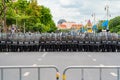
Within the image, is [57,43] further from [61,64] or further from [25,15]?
[25,15]

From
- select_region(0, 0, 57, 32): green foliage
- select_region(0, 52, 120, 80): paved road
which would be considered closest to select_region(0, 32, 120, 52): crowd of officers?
select_region(0, 52, 120, 80): paved road

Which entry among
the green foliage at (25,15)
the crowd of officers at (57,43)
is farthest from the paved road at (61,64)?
the green foliage at (25,15)

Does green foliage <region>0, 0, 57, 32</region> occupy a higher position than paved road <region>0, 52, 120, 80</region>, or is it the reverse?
green foliage <region>0, 0, 57, 32</region>

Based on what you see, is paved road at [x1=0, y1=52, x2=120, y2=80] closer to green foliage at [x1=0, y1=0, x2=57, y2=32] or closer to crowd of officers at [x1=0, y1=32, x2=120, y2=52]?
crowd of officers at [x1=0, y1=32, x2=120, y2=52]

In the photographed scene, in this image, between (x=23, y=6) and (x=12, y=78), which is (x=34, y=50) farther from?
(x=23, y=6)

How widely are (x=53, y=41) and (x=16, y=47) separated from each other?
3.85 meters

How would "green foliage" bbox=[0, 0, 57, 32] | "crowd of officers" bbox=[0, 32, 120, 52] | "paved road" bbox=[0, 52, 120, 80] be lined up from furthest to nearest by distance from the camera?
"green foliage" bbox=[0, 0, 57, 32] < "crowd of officers" bbox=[0, 32, 120, 52] < "paved road" bbox=[0, 52, 120, 80]

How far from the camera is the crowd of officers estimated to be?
49094 millimetres

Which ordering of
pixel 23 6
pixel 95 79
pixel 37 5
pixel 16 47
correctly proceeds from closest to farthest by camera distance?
pixel 95 79 < pixel 16 47 < pixel 23 6 < pixel 37 5

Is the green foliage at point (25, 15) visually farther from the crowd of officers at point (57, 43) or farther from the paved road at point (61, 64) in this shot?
the paved road at point (61, 64)

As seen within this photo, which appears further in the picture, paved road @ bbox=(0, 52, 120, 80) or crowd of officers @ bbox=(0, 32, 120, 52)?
crowd of officers @ bbox=(0, 32, 120, 52)

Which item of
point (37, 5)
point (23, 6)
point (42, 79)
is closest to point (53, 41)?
point (42, 79)

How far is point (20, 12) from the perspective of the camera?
113625 mm

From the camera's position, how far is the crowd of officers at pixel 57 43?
49094 mm
